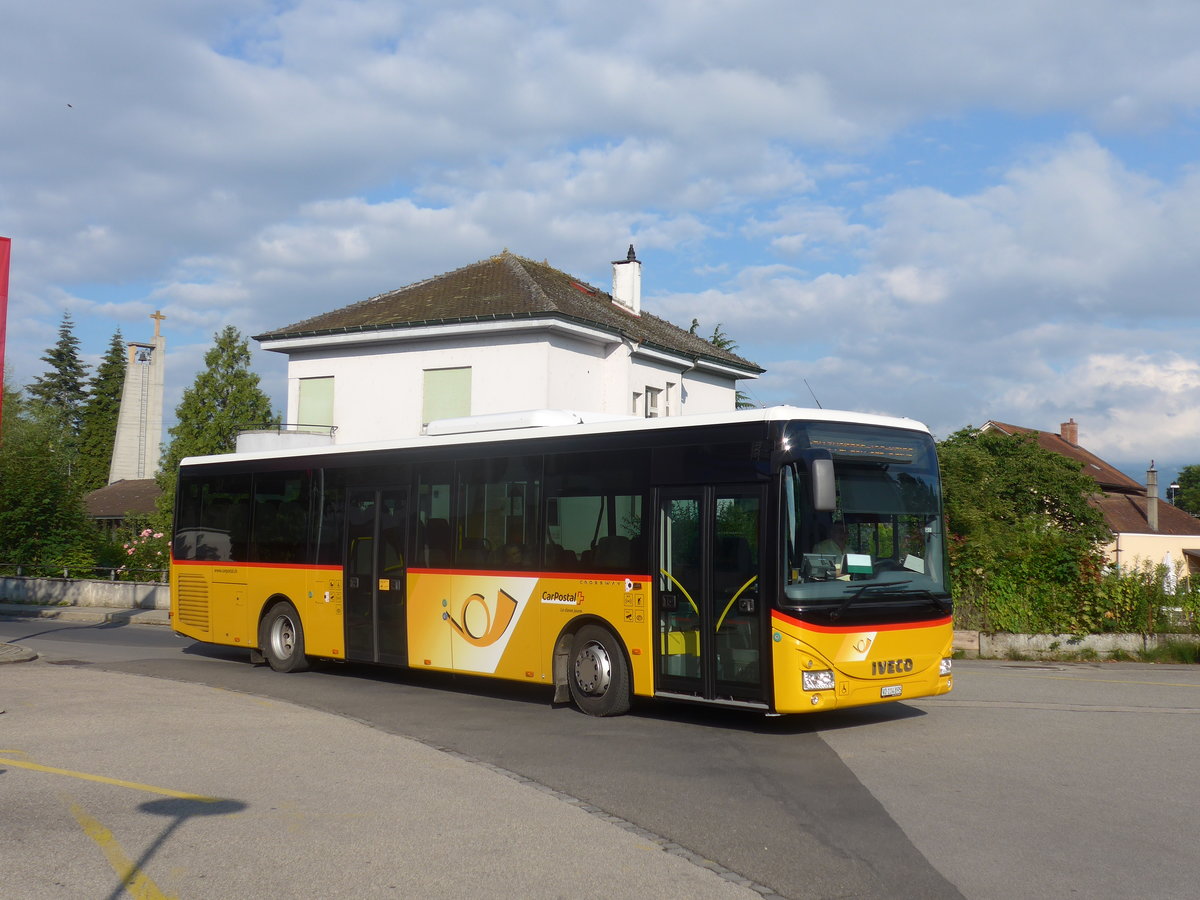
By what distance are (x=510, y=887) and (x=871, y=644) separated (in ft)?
18.3

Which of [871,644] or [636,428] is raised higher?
[636,428]

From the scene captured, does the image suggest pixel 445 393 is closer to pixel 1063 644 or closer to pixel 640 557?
pixel 1063 644

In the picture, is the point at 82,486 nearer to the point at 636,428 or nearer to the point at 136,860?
the point at 636,428

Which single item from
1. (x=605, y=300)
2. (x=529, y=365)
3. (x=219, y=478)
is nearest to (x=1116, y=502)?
(x=605, y=300)

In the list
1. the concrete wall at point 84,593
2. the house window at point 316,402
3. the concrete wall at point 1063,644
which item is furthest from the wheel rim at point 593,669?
the house window at point 316,402

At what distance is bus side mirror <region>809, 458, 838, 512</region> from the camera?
10.2m

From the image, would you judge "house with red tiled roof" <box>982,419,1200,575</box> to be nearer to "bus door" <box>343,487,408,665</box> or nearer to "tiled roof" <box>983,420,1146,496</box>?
"tiled roof" <box>983,420,1146,496</box>

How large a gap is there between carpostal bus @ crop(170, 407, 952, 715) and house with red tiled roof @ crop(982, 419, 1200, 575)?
57.1 meters

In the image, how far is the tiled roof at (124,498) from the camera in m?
65.4

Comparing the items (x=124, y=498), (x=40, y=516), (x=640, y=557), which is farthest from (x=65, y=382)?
(x=640, y=557)

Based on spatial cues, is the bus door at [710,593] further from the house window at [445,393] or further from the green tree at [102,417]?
the green tree at [102,417]

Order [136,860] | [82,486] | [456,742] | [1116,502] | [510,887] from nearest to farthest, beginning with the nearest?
[510,887] → [136,860] → [456,742] → [82,486] → [1116,502]

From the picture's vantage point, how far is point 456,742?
10.6 metres

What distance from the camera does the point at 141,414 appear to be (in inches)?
2857
